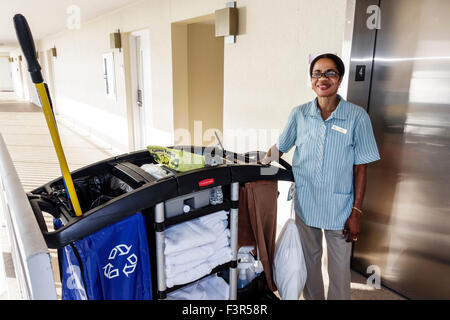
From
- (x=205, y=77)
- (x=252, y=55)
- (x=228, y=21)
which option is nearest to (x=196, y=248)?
(x=252, y=55)

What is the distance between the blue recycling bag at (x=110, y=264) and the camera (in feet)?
3.93

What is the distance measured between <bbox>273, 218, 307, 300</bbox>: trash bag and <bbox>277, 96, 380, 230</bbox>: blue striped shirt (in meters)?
0.13

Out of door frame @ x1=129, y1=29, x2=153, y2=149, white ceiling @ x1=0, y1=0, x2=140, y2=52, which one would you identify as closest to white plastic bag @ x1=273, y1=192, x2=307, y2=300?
door frame @ x1=129, y1=29, x2=153, y2=149

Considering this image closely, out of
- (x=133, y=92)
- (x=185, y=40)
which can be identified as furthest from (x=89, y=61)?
(x=185, y=40)

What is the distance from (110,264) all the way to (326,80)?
50.5 inches

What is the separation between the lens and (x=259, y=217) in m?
1.62

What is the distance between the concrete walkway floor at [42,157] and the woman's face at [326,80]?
1.46 m

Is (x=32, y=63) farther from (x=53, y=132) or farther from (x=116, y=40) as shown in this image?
(x=116, y=40)

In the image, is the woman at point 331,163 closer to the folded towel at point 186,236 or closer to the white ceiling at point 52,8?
the folded towel at point 186,236

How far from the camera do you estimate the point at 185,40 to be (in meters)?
4.33

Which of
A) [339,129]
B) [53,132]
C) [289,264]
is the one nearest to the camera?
[53,132]

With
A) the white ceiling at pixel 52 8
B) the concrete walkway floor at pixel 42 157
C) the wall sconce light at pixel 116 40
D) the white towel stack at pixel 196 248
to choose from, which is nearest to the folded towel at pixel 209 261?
the white towel stack at pixel 196 248

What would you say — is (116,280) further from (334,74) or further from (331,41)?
(331,41)

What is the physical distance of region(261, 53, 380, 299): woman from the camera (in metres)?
1.62
